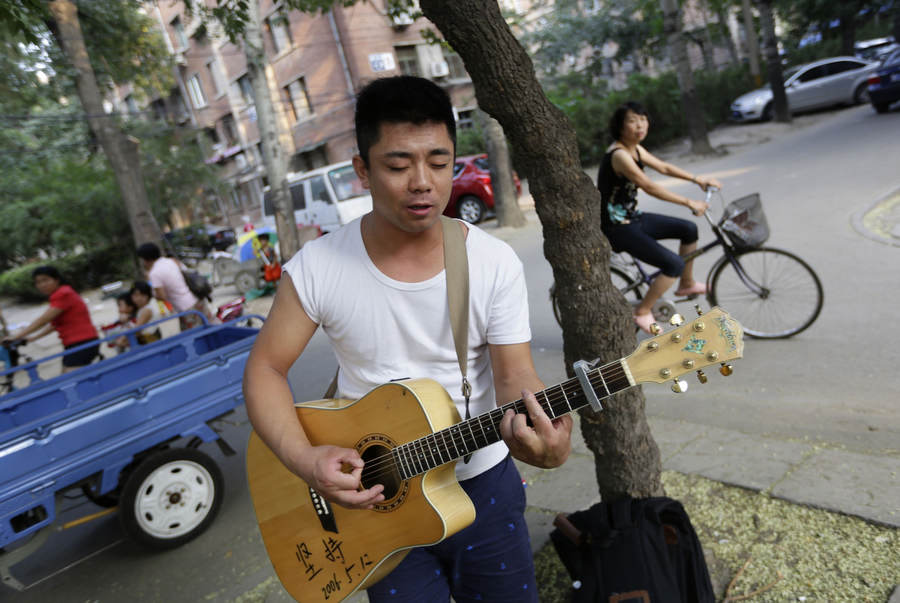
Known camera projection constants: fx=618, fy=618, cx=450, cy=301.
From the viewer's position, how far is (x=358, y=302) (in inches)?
66.7

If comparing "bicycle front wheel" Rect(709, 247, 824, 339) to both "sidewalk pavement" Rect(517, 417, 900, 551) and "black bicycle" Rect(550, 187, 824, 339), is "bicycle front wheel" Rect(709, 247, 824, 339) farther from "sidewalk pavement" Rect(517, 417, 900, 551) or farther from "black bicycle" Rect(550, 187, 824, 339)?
"sidewalk pavement" Rect(517, 417, 900, 551)

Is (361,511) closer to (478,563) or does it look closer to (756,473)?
(478,563)

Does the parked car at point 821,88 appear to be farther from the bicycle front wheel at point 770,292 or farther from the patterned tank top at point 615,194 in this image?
the patterned tank top at point 615,194

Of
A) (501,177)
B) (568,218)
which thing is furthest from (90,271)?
(568,218)

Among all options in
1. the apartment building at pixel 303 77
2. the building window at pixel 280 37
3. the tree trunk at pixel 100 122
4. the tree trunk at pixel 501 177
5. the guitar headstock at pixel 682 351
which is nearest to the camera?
the guitar headstock at pixel 682 351

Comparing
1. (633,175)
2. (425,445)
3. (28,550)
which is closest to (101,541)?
(28,550)

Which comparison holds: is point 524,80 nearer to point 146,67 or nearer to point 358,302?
point 358,302

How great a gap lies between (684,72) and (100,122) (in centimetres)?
1347

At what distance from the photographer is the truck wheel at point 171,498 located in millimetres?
3715

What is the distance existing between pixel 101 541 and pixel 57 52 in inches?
472

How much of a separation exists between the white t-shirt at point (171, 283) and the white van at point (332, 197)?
21.3 ft

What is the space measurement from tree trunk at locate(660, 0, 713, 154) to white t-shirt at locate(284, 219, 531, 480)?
15446 millimetres

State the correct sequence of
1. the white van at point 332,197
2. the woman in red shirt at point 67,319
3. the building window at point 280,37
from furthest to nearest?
the building window at point 280,37, the white van at point 332,197, the woman in red shirt at point 67,319

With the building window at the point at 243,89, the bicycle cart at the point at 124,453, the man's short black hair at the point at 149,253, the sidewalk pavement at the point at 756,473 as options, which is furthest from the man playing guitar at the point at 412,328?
the building window at the point at 243,89
